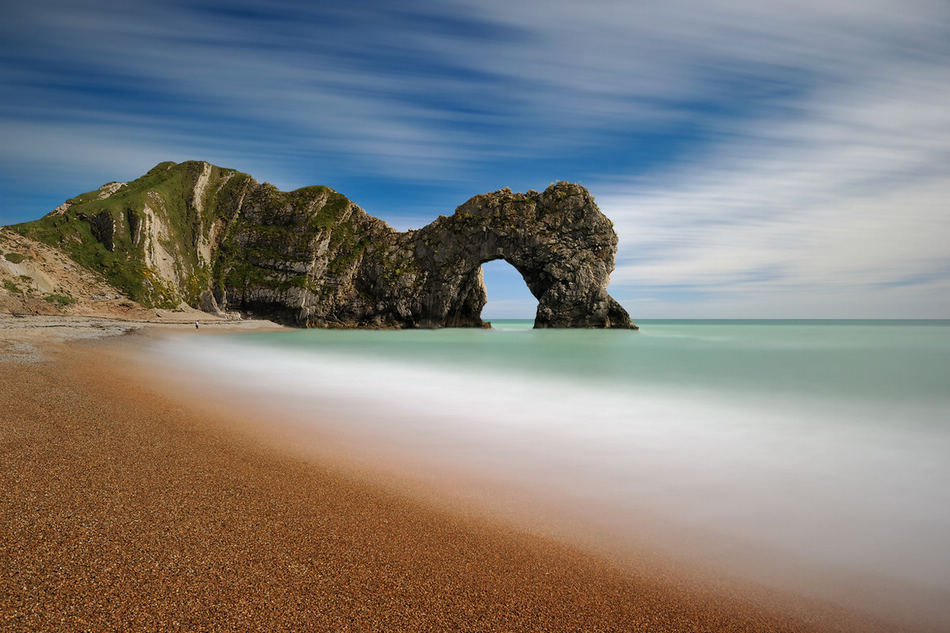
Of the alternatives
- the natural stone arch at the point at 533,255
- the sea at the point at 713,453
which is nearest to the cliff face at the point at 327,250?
the natural stone arch at the point at 533,255

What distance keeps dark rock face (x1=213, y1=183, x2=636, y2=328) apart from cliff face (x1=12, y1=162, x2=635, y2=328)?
149mm

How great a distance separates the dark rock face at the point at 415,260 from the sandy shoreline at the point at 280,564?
185ft

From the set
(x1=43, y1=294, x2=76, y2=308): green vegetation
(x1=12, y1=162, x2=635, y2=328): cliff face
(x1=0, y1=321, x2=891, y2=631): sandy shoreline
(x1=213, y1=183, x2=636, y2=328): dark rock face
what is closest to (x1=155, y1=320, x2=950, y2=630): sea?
(x1=0, y1=321, x2=891, y2=631): sandy shoreline

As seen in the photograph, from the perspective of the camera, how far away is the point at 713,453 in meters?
6.39

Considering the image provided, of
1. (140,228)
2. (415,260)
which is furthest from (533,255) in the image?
(140,228)

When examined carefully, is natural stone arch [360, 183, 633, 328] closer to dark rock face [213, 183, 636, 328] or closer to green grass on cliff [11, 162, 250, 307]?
dark rock face [213, 183, 636, 328]

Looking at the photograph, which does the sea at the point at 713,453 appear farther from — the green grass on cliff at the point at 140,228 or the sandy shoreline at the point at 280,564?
the green grass on cliff at the point at 140,228

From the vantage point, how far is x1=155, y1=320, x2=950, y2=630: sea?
3595mm

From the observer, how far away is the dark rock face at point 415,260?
2320 inches

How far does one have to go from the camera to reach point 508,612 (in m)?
2.48

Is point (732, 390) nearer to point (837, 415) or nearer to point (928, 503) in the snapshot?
point (837, 415)

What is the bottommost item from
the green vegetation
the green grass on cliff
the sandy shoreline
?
the sandy shoreline

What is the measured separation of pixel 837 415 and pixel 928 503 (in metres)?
5.25

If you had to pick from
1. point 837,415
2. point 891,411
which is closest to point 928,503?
point 837,415
